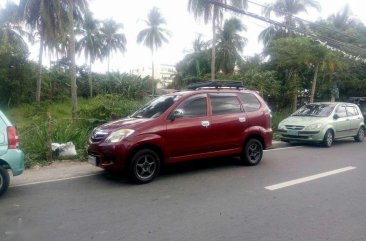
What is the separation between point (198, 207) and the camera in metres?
5.18

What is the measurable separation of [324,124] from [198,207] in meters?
8.15

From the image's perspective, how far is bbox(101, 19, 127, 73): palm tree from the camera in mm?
51091

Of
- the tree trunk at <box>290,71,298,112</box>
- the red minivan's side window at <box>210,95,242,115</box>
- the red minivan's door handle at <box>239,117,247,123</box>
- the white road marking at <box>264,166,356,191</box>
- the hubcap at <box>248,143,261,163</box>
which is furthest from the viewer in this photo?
the tree trunk at <box>290,71,298,112</box>

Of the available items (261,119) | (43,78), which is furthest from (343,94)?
(43,78)

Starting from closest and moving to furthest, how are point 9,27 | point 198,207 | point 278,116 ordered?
point 198,207
point 278,116
point 9,27

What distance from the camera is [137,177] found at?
21.1 ft

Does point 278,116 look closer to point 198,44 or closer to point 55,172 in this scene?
point 55,172

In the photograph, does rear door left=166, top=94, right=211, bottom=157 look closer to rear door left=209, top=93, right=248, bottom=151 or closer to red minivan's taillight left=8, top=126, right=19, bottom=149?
rear door left=209, top=93, right=248, bottom=151

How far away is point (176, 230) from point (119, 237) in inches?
28.1

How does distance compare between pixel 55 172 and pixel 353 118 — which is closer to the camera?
pixel 55 172

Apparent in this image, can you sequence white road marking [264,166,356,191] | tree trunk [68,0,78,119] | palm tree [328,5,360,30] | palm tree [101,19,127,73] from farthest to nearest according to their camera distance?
palm tree [101,19,127,73] < palm tree [328,5,360,30] < tree trunk [68,0,78,119] < white road marking [264,166,356,191]

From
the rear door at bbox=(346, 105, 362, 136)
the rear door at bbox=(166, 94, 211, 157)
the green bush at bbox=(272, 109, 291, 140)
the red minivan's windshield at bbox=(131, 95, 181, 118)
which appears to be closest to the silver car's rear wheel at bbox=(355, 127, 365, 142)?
the rear door at bbox=(346, 105, 362, 136)

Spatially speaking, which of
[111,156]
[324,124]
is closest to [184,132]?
[111,156]

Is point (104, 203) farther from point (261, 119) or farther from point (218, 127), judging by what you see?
point (261, 119)
